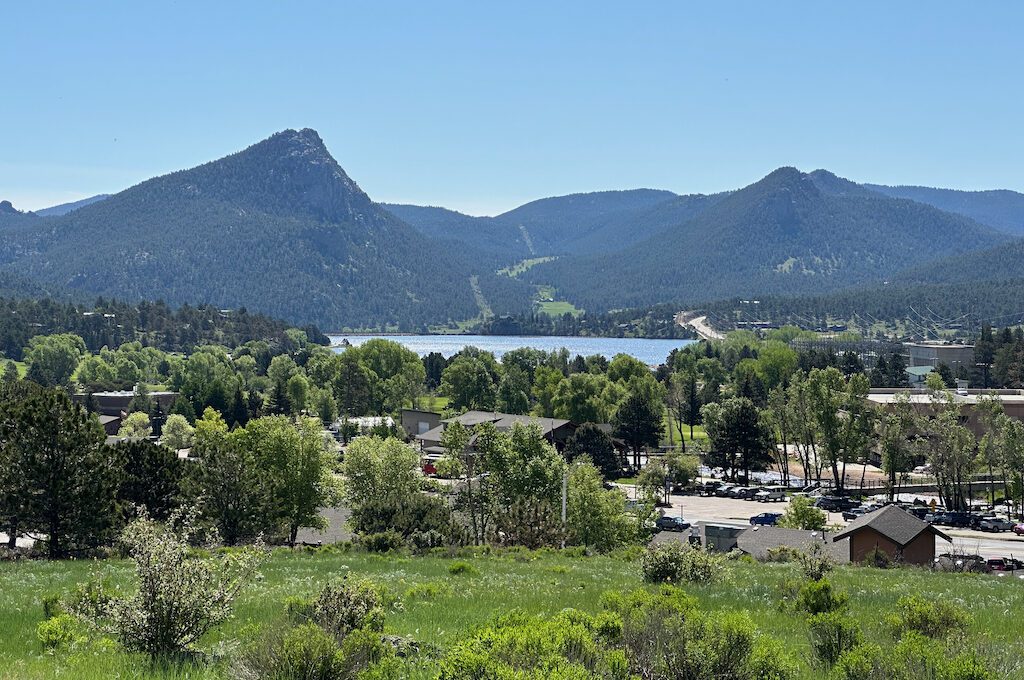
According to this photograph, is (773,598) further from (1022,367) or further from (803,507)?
(1022,367)

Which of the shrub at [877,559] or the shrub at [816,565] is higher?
the shrub at [816,565]

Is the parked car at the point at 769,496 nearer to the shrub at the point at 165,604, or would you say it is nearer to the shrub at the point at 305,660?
the shrub at the point at 165,604

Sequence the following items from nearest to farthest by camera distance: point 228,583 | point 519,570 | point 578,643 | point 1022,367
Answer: point 578,643 < point 228,583 < point 519,570 < point 1022,367

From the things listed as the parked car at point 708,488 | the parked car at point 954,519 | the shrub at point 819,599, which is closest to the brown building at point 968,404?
the parked car at point 708,488

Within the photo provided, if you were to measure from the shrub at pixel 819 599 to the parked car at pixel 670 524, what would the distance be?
129 ft

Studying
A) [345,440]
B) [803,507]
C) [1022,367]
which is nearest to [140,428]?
[345,440]

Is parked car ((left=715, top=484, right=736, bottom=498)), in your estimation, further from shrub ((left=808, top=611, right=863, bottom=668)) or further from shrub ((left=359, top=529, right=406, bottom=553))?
shrub ((left=808, top=611, right=863, bottom=668))

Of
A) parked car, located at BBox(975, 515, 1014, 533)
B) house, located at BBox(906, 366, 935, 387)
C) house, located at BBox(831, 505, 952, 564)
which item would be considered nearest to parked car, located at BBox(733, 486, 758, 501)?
parked car, located at BBox(975, 515, 1014, 533)

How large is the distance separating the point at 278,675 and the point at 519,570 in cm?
1622

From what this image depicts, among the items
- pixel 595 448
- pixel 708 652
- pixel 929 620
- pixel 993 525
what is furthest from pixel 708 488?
pixel 708 652

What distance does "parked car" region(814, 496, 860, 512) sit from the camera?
72.5 meters

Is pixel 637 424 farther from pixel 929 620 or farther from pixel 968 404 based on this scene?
pixel 929 620

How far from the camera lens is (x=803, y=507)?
53562mm

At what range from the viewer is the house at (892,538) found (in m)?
41.3
